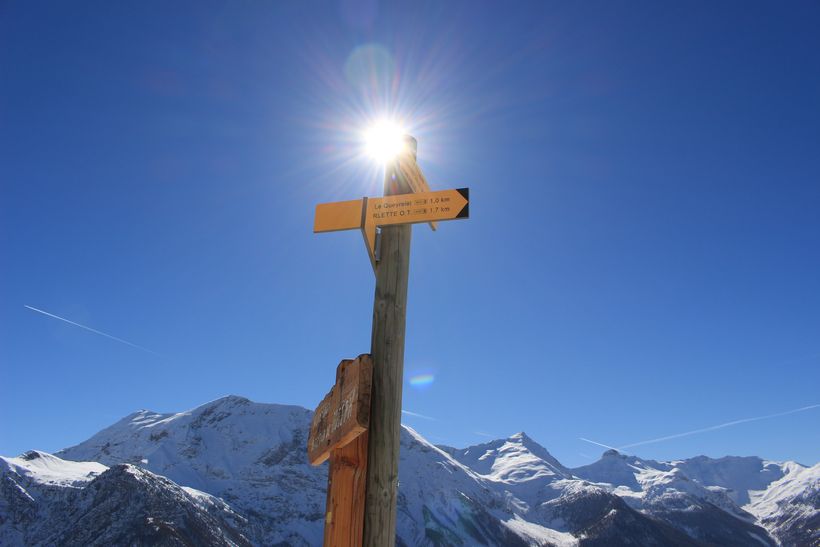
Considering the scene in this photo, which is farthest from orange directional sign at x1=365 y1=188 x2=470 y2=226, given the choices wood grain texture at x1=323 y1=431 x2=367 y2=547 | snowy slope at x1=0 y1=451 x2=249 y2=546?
snowy slope at x1=0 y1=451 x2=249 y2=546

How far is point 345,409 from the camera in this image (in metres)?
4.65

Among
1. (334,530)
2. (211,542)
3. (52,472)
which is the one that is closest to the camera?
(334,530)

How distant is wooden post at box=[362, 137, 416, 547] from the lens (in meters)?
4.54

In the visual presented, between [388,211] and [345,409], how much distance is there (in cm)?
187

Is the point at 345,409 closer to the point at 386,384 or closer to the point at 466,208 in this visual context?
the point at 386,384

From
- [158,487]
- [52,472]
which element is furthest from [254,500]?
[52,472]

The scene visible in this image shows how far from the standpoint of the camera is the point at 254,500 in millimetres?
194625

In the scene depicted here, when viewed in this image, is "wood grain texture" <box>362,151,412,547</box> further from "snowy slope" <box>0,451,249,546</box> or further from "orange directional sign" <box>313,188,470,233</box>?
"snowy slope" <box>0,451,249,546</box>

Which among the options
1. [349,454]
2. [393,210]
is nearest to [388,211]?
[393,210]

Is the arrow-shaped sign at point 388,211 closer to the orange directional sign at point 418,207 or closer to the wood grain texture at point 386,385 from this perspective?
the orange directional sign at point 418,207

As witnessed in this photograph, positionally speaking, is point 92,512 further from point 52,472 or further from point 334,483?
point 334,483

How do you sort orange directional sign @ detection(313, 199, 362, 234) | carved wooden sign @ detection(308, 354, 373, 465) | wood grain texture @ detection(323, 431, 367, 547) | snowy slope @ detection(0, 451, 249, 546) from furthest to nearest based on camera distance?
snowy slope @ detection(0, 451, 249, 546) < orange directional sign @ detection(313, 199, 362, 234) < wood grain texture @ detection(323, 431, 367, 547) < carved wooden sign @ detection(308, 354, 373, 465)

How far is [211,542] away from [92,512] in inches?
1176

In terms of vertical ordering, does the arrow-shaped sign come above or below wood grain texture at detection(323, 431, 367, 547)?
above
